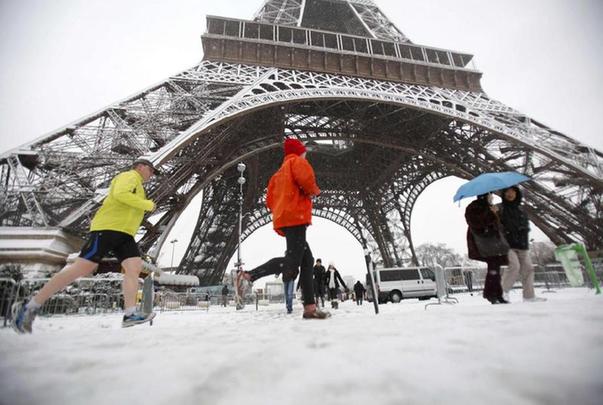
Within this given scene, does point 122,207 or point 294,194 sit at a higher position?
point 294,194

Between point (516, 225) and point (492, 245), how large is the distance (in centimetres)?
48

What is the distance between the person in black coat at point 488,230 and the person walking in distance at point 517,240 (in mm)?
167

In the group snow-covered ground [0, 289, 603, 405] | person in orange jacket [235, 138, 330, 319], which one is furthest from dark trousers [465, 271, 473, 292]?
snow-covered ground [0, 289, 603, 405]

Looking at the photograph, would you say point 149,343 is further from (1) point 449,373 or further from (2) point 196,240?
(2) point 196,240

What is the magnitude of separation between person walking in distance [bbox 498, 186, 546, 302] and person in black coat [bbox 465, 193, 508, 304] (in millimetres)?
167

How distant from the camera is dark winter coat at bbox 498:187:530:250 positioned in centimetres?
402

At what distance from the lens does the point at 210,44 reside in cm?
1515

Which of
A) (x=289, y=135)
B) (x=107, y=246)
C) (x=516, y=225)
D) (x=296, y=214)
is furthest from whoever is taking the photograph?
(x=289, y=135)

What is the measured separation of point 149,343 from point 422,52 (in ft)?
73.1

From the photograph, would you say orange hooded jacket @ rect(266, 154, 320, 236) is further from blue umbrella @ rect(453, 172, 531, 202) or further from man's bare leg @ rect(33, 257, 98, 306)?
blue umbrella @ rect(453, 172, 531, 202)

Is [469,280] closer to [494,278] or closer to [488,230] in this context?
[494,278]

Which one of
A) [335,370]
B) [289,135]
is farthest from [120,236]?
[289,135]

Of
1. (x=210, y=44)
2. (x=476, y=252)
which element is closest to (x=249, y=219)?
(x=210, y=44)

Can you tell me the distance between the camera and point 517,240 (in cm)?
404
